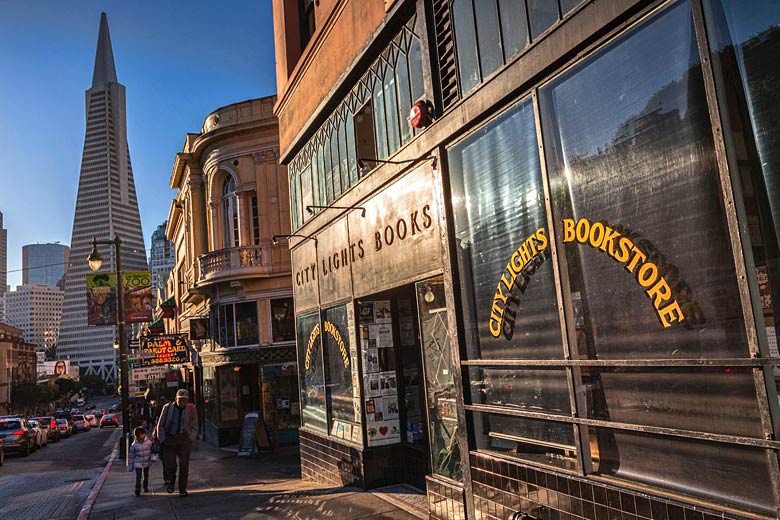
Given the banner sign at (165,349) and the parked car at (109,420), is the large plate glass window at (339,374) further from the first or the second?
the parked car at (109,420)

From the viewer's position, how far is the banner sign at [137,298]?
88.2ft

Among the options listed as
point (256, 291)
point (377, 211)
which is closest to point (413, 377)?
point (377, 211)

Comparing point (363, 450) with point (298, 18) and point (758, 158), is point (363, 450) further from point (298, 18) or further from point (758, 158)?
point (298, 18)

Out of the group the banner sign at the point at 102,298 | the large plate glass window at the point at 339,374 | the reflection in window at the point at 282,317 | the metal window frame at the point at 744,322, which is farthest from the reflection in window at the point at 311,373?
the banner sign at the point at 102,298

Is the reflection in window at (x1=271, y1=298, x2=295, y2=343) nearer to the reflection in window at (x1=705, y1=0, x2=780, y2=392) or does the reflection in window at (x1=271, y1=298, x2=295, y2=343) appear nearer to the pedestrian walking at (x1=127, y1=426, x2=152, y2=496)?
the pedestrian walking at (x1=127, y1=426, x2=152, y2=496)

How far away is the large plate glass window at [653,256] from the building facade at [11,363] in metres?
103

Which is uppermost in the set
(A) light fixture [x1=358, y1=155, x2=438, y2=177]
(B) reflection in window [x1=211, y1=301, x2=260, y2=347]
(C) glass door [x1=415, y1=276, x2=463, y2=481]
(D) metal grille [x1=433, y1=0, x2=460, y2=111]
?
(D) metal grille [x1=433, y1=0, x2=460, y2=111]

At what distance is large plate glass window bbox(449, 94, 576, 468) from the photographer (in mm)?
5828

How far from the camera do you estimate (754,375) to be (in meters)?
4.00

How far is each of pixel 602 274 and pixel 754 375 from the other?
1.41 meters

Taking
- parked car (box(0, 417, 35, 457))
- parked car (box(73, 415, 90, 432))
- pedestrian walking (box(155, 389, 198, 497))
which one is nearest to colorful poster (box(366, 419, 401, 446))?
pedestrian walking (box(155, 389, 198, 497))

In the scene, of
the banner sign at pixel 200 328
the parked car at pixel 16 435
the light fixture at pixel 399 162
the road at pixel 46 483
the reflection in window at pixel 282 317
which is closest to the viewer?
the light fixture at pixel 399 162

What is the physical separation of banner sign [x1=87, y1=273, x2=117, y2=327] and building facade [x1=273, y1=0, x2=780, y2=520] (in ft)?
60.5

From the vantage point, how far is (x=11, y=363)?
352 feet
